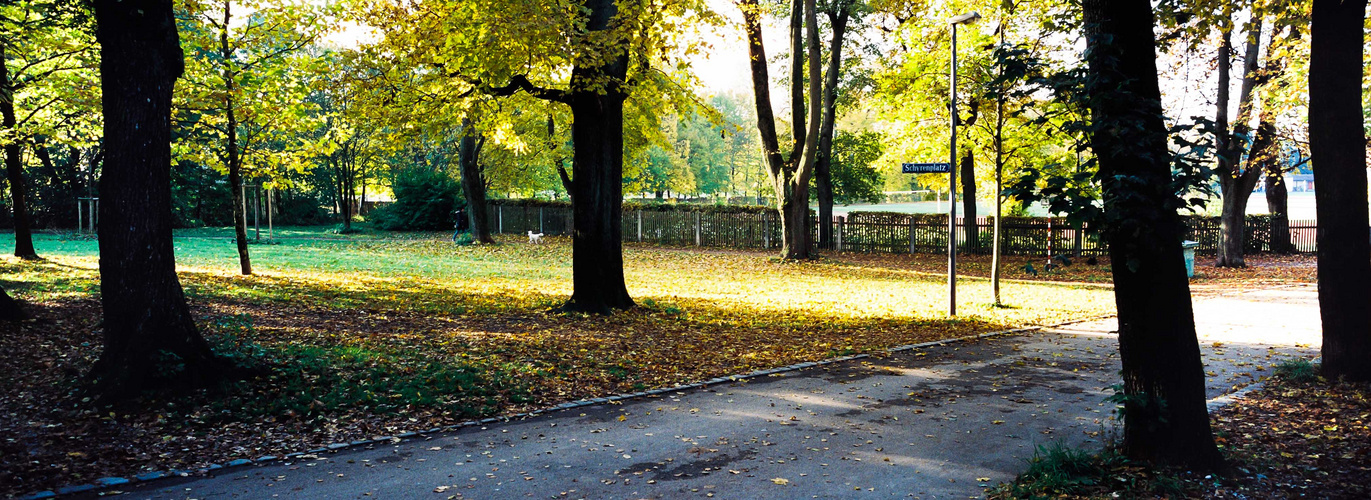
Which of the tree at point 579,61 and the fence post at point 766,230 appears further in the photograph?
the fence post at point 766,230

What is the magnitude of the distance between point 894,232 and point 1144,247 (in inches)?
907

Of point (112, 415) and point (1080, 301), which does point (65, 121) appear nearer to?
point (112, 415)

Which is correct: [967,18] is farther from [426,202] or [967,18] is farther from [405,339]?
[426,202]

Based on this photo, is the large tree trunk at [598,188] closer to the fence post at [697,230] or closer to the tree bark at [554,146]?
the tree bark at [554,146]

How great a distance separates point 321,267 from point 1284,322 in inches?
748

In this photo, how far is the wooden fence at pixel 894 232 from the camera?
25.6m

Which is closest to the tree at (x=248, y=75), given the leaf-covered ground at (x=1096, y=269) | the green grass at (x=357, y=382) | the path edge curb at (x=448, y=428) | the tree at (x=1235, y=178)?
the green grass at (x=357, y=382)

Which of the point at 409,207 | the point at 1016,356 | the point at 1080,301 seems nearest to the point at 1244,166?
the point at 1080,301

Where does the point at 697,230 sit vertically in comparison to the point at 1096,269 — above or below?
above

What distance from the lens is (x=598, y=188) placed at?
12.7 m

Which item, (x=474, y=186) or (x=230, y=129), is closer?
(x=230, y=129)

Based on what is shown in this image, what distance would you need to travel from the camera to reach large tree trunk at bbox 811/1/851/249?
83.1 feet

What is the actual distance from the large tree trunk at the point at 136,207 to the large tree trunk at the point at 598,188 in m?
5.94

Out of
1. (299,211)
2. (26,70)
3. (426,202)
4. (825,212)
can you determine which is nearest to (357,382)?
(26,70)
